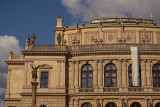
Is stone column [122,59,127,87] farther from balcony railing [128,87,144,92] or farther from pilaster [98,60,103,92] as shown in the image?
pilaster [98,60,103,92]

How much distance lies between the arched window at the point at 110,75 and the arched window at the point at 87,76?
2.28 metres

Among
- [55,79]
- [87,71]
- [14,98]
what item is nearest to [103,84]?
[87,71]

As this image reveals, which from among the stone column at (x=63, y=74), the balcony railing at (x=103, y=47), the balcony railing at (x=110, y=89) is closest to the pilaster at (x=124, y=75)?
the balcony railing at (x=110, y=89)

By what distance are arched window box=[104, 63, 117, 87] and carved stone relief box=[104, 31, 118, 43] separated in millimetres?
7460

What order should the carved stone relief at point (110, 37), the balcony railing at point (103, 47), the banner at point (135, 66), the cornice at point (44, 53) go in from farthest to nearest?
the carved stone relief at point (110, 37), the cornice at point (44, 53), the balcony railing at point (103, 47), the banner at point (135, 66)

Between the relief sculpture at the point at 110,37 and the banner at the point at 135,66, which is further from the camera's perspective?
the relief sculpture at the point at 110,37

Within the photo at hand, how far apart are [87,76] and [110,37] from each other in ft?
32.6

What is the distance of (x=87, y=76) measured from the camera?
Answer: 4638 cm

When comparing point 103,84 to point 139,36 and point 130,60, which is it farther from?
point 139,36

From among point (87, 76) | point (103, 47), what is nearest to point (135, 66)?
point (103, 47)

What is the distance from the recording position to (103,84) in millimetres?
45469

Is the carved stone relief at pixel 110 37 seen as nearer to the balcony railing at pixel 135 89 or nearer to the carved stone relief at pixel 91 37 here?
the carved stone relief at pixel 91 37

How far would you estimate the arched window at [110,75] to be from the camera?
4562cm

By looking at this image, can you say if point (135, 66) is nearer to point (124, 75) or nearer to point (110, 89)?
point (124, 75)
